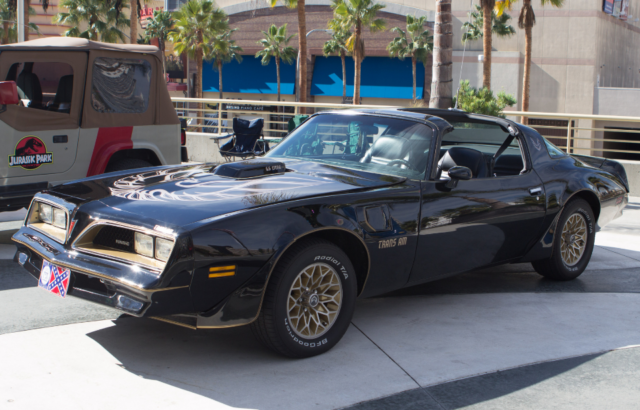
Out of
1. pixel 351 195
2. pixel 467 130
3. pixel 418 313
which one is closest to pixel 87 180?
pixel 351 195

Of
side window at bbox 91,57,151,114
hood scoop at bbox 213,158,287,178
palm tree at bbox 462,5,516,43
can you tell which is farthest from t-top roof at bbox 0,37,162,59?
palm tree at bbox 462,5,516,43

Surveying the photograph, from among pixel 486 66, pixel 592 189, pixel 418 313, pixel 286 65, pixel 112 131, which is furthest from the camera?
pixel 286 65

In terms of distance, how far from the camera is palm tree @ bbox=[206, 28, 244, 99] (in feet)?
155

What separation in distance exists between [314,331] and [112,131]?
14.0 feet

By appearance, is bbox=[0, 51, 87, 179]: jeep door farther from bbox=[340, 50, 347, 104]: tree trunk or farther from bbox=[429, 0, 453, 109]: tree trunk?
bbox=[340, 50, 347, 104]: tree trunk

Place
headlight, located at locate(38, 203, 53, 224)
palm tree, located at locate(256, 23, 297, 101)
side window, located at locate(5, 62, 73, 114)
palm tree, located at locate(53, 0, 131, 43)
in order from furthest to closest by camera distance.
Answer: palm tree, located at locate(256, 23, 297, 101) < palm tree, located at locate(53, 0, 131, 43) < side window, located at locate(5, 62, 73, 114) < headlight, located at locate(38, 203, 53, 224)

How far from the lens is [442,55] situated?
10.5m

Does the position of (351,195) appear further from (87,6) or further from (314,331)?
(87,6)

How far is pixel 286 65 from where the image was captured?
50.9 metres

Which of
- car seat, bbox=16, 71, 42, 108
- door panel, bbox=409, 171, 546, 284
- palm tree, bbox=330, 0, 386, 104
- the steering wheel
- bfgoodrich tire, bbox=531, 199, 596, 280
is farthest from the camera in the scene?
palm tree, bbox=330, 0, 386, 104

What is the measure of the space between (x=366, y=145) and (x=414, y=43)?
133ft

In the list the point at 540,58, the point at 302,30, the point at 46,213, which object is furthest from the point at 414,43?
the point at 46,213

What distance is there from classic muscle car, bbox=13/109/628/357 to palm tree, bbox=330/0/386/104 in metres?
35.3

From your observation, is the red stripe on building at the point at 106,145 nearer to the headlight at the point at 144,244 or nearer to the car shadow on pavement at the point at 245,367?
the car shadow on pavement at the point at 245,367
